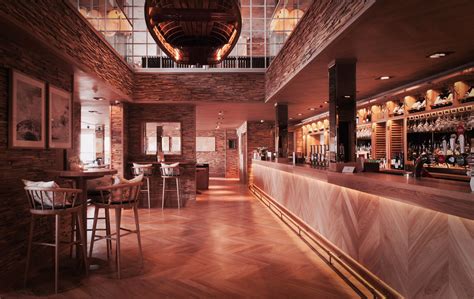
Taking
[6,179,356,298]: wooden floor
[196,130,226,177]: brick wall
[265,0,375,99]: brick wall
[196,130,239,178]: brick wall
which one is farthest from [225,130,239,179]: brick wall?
[6,179,356,298]: wooden floor

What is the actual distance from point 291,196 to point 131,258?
328 centimetres

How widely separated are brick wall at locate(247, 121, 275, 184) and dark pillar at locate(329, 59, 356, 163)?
9.59 meters

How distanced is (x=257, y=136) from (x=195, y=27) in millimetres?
11983

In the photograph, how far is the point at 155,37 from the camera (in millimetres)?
2703

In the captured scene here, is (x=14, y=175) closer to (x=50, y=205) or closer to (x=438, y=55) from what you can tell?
(x=50, y=205)

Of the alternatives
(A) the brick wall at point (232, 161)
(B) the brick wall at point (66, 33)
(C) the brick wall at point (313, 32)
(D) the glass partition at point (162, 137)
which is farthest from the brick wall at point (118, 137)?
(A) the brick wall at point (232, 161)

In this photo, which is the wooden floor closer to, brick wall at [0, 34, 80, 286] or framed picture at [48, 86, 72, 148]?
brick wall at [0, 34, 80, 286]

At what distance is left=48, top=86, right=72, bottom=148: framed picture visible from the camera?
16.3 feet

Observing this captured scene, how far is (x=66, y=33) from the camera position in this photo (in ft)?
16.1

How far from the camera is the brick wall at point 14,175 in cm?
392

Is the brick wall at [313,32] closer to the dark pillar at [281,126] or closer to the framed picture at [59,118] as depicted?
the dark pillar at [281,126]

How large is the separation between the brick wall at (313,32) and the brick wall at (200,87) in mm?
1842

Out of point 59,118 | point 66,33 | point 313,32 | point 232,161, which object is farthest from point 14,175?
point 232,161

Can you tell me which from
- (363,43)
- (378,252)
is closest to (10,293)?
(378,252)
